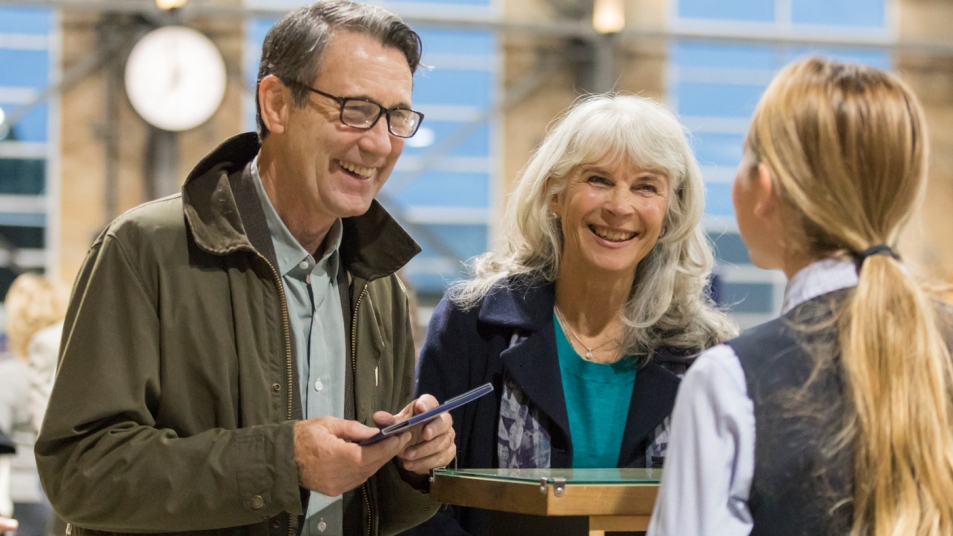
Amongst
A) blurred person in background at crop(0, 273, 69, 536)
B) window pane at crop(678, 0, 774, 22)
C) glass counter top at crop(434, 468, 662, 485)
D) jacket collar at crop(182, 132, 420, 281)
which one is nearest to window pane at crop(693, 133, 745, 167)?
window pane at crop(678, 0, 774, 22)

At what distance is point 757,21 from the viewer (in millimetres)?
9586

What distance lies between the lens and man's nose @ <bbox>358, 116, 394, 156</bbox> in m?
1.87

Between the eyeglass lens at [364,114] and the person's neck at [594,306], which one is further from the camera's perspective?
the person's neck at [594,306]

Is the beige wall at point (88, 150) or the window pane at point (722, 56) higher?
the window pane at point (722, 56)

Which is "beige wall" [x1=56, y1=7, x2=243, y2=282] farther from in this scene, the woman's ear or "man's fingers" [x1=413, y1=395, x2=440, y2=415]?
"man's fingers" [x1=413, y1=395, x2=440, y2=415]

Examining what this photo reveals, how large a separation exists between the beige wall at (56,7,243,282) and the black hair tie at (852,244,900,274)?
7.84 metres

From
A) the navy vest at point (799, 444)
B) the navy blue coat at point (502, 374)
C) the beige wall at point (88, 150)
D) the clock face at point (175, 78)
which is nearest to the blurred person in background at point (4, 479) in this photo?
the navy blue coat at point (502, 374)

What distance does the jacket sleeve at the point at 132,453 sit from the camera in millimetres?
1629

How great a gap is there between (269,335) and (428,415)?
44cm

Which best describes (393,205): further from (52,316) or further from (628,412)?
(628,412)

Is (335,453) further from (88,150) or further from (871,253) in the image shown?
(88,150)

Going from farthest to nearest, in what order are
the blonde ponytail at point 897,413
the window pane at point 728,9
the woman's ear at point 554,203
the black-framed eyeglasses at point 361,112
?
1. the window pane at point 728,9
2. the woman's ear at point 554,203
3. the black-framed eyeglasses at point 361,112
4. the blonde ponytail at point 897,413

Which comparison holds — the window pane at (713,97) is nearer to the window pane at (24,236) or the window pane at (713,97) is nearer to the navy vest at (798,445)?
the window pane at (24,236)

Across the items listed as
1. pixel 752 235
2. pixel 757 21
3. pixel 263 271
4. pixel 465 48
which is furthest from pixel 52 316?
pixel 757 21
